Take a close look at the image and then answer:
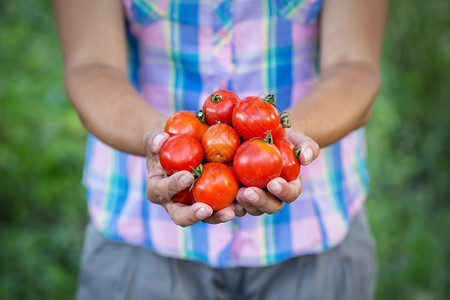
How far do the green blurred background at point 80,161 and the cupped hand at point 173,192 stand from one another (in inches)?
81.1

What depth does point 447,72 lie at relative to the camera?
4.72m

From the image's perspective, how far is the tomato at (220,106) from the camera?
1.56m

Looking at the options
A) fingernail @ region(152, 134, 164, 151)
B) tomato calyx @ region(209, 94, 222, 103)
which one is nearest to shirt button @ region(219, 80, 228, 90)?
tomato calyx @ region(209, 94, 222, 103)

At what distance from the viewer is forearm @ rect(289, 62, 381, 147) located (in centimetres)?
160

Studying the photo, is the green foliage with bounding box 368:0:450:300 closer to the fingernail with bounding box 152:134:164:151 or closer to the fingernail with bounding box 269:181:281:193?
the fingernail with bounding box 269:181:281:193

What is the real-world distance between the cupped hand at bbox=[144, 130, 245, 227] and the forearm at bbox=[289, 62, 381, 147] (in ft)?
1.35

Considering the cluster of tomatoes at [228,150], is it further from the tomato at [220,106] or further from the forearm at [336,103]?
the forearm at [336,103]

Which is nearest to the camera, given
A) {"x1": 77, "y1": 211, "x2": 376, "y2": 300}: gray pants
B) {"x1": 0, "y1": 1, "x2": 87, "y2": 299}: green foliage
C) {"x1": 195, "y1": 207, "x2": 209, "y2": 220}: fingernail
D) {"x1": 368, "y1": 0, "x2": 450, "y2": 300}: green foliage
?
{"x1": 195, "y1": 207, "x2": 209, "y2": 220}: fingernail

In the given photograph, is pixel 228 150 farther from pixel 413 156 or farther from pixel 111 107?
pixel 413 156

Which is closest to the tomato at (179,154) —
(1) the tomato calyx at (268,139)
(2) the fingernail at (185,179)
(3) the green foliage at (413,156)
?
(2) the fingernail at (185,179)

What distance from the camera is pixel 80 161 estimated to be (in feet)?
11.9

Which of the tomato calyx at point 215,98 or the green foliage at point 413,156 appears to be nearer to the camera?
the tomato calyx at point 215,98

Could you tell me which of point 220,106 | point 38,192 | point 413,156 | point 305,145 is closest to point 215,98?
point 220,106

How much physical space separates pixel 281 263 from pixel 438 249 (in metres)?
2.20
